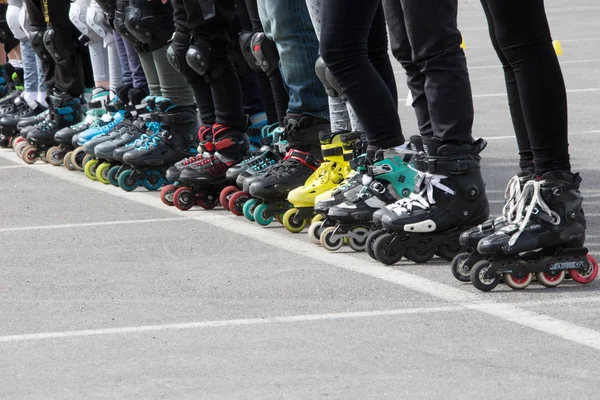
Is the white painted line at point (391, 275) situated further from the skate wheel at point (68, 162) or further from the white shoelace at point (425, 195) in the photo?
the skate wheel at point (68, 162)

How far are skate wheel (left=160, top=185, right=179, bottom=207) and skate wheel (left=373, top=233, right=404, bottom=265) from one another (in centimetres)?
230

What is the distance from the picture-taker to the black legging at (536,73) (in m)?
4.55

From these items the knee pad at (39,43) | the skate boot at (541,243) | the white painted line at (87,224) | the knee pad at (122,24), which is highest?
the knee pad at (122,24)

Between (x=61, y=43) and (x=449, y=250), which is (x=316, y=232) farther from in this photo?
(x=61, y=43)

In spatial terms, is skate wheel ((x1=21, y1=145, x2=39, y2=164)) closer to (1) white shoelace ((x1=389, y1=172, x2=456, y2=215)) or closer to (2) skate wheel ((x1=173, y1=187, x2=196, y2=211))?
(2) skate wheel ((x1=173, y1=187, x2=196, y2=211))

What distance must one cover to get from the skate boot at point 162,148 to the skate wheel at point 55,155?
1.55 metres

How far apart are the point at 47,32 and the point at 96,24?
67 centimetres

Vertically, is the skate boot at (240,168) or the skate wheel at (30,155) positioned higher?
the skate boot at (240,168)

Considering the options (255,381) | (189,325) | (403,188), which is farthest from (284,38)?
(255,381)

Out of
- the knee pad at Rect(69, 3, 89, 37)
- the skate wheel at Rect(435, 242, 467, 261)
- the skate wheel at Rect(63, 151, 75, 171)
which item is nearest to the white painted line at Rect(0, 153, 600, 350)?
the skate wheel at Rect(435, 242, 467, 261)

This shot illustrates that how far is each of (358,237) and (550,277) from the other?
1112mm

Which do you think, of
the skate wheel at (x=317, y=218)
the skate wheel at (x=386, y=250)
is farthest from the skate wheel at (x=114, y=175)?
the skate wheel at (x=386, y=250)

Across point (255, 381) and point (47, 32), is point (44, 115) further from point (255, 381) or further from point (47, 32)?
point (255, 381)

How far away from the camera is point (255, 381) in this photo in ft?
11.8
